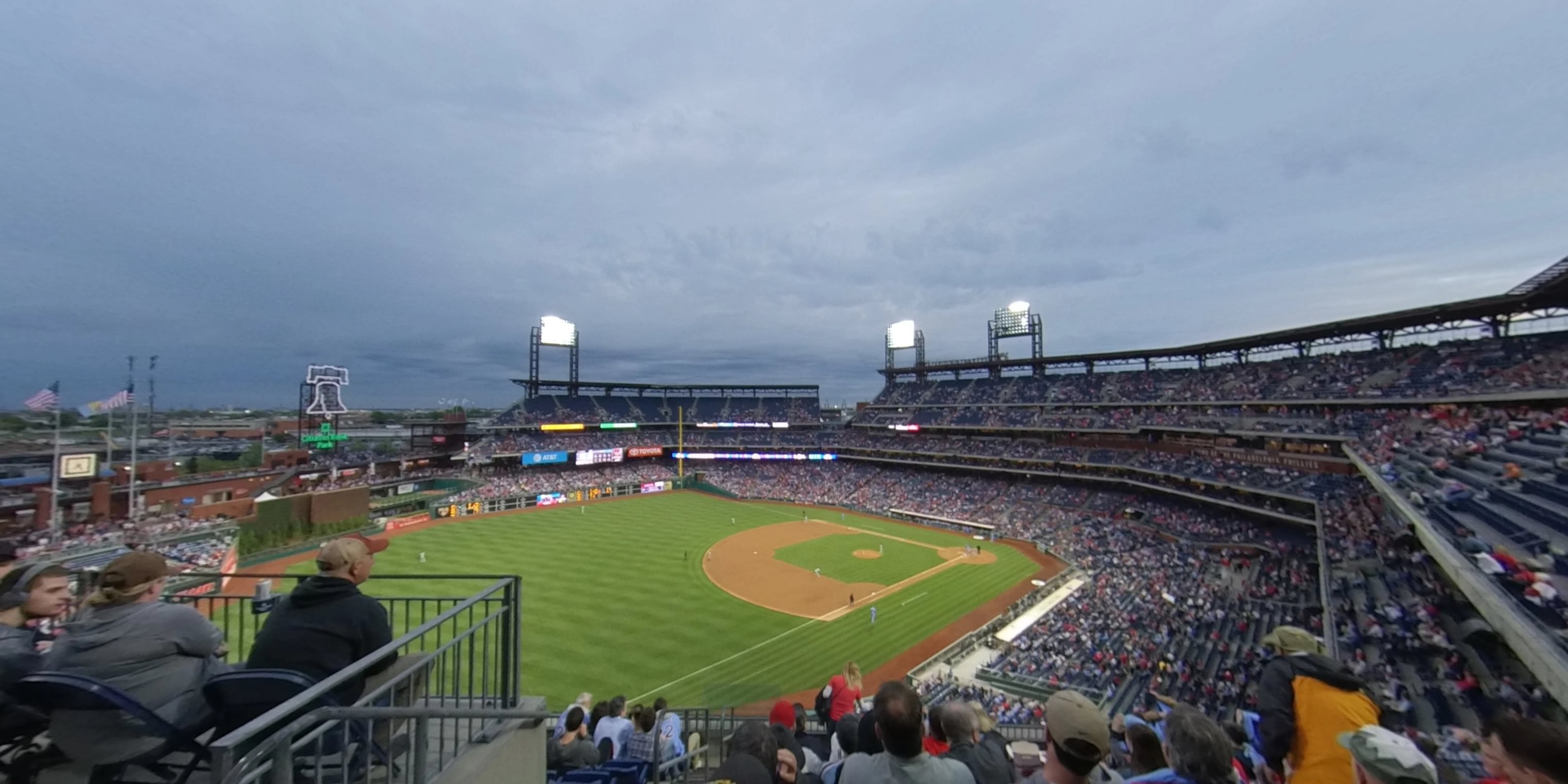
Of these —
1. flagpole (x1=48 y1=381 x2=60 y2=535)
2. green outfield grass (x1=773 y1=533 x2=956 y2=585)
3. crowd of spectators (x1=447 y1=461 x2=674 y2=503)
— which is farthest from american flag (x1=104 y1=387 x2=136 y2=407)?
green outfield grass (x1=773 y1=533 x2=956 y2=585)

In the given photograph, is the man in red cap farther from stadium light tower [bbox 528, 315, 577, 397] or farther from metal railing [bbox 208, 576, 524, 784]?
stadium light tower [bbox 528, 315, 577, 397]

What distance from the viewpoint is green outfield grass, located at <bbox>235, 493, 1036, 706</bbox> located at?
19.5 m

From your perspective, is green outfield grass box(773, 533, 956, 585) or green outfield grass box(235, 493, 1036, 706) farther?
green outfield grass box(773, 533, 956, 585)

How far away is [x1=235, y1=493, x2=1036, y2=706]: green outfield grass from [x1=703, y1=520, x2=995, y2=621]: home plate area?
435 mm

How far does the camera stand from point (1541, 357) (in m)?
23.5

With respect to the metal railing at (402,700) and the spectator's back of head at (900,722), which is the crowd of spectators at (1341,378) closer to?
the spectator's back of head at (900,722)

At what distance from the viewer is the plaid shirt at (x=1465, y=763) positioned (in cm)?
649

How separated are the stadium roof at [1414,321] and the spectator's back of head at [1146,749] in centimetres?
3079

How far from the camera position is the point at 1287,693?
4.33 metres

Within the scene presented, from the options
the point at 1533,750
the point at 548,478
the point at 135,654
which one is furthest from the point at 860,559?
the point at 548,478

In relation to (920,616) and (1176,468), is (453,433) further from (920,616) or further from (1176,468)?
(1176,468)

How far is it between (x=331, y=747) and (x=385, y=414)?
18510 centimetres

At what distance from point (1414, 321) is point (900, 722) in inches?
1709

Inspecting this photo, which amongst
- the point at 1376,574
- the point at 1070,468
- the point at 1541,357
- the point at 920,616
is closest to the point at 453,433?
the point at 920,616
